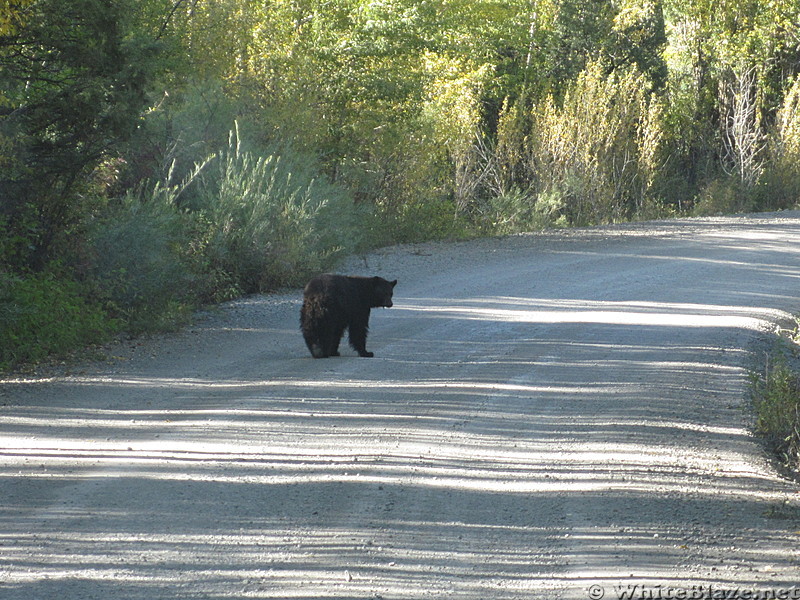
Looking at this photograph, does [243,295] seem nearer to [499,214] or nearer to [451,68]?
[499,214]

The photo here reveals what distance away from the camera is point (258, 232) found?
51.5ft

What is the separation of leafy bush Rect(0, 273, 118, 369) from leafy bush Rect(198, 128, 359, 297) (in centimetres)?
305

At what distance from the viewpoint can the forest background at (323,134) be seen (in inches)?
455

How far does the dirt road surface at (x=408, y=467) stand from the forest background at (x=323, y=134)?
1.63 metres

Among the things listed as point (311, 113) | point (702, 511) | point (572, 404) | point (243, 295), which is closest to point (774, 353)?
point (572, 404)

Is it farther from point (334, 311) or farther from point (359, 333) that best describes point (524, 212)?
point (334, 311)

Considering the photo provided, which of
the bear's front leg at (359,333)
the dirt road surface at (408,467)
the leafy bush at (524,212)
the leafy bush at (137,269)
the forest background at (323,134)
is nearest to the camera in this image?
the dirt road surface at (408,467)

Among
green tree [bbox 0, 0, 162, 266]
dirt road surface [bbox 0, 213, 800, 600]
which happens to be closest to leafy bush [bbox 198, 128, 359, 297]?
dirt road surface [bbox 0, 213, 800, 600]

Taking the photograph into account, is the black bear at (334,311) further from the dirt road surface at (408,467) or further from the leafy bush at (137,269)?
the leafy bush at (137,269)

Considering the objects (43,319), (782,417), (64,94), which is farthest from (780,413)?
(64,94)

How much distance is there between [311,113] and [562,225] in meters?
8.19

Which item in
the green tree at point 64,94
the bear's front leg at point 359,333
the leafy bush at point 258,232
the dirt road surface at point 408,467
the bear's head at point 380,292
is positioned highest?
the green tree at point 64,94

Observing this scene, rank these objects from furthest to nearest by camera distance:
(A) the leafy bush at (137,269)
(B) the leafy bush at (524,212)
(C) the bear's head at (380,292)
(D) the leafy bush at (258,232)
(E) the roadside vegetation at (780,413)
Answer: (B) the leafy bush at (524,212), (D) the leafy bush at (258,232), (A) the leafy bush at (137,269), (C) the bear's head at (380,292), (E) the roadside vegetation at (780,413)

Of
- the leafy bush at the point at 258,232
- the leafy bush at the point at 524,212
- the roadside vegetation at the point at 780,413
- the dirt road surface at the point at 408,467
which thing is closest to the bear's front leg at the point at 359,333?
the dirt road surface at the point at 408,467
